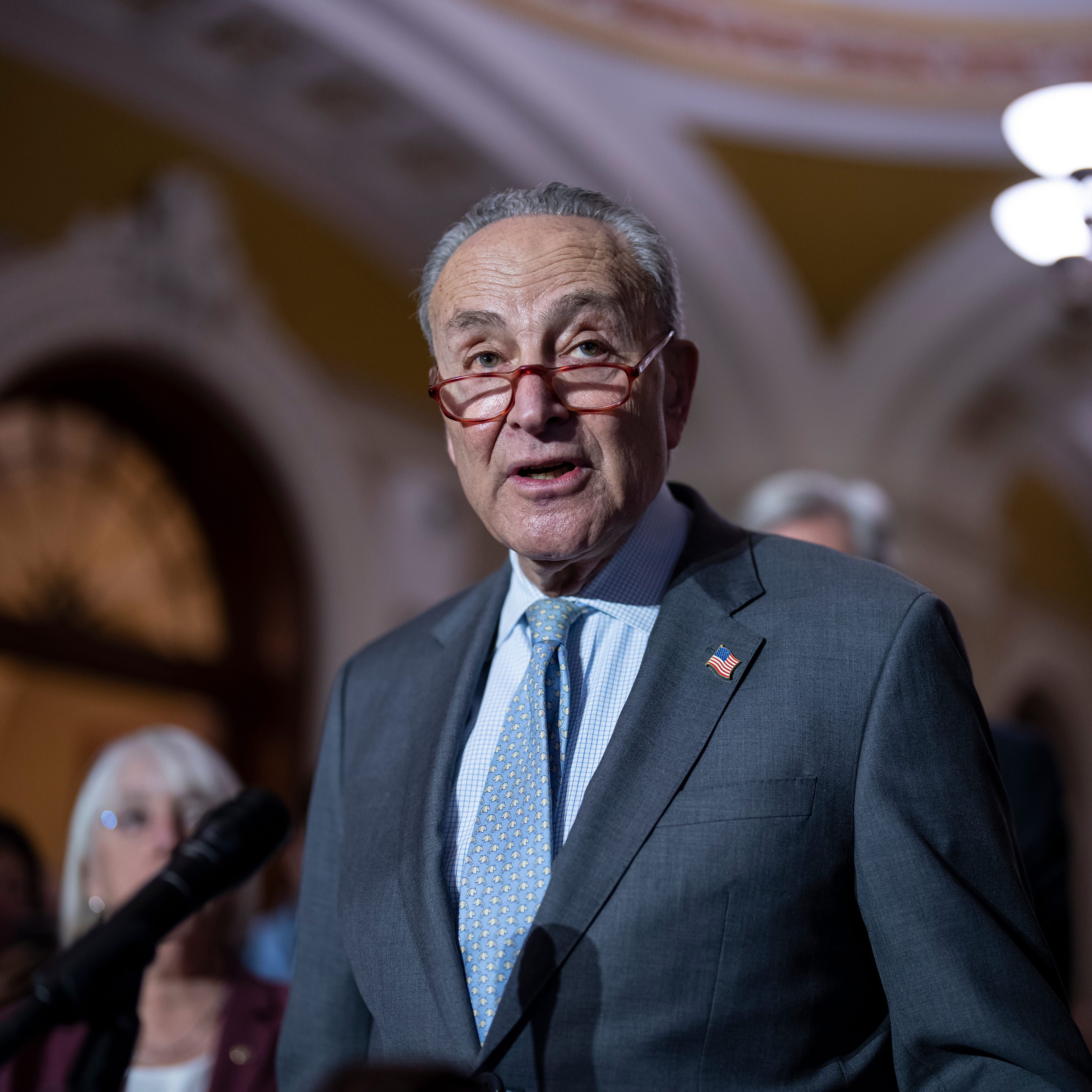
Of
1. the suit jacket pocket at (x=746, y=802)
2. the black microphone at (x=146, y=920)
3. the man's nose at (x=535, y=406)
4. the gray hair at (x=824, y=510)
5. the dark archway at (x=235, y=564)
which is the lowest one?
the black microphone at (x=146, y=920)

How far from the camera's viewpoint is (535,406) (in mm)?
1398

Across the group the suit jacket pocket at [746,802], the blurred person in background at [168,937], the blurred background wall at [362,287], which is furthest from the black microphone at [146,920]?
the blurred background wall at [362,287]

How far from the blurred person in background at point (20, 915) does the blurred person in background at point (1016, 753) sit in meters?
1.70

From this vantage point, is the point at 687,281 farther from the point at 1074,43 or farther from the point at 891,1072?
the point at 891,1072

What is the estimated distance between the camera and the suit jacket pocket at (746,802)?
127 cm

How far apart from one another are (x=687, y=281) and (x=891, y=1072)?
6.20 metres

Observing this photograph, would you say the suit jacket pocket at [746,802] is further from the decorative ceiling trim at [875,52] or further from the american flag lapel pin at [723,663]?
the decorative ceiling trim at [875,52]

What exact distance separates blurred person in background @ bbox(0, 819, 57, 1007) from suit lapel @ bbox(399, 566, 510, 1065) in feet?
4.82

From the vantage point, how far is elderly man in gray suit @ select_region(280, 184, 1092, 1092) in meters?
1.24

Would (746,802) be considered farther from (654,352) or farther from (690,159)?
(690,159)

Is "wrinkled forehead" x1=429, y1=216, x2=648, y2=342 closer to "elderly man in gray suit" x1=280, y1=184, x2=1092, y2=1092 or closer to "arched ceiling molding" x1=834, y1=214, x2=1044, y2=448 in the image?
"elderly man in gray suit" x1=280, y1=184, x2=1092, y2=1092

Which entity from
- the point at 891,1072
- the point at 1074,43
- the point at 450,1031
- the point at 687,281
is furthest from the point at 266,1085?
the point at 1074,43

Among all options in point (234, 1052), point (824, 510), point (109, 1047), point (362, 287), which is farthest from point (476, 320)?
point (362, 287)

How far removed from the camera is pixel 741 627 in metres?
1.42
